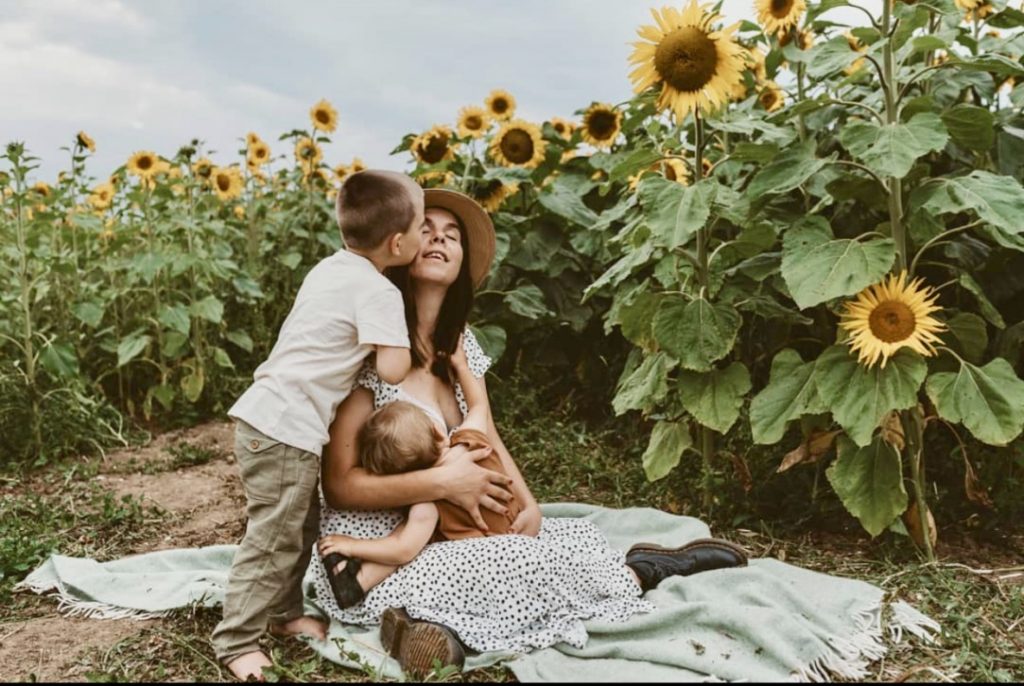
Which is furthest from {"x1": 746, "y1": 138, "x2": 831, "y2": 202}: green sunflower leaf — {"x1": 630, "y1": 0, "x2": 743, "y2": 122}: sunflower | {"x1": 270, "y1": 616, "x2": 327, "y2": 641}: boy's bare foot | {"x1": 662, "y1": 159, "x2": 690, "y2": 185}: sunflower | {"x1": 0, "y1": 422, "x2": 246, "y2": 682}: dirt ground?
{"x1": 0, "y1": 422, "x2": 246, "y2": 682}: dirt ground

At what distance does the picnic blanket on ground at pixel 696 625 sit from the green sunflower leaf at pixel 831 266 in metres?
0.85

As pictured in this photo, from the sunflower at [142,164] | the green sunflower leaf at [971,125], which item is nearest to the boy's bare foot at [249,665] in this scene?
the green sunflower leaf at [971,125]

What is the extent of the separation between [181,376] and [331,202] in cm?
187

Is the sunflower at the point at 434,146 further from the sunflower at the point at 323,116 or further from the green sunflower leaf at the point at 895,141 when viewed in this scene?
the green sunflower leaf at the point at 895,141

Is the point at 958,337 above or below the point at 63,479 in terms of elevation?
above

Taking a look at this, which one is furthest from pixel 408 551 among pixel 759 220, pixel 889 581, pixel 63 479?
pixel 63 479

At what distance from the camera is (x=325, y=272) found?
8.83 feet

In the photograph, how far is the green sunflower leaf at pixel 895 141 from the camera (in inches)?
113

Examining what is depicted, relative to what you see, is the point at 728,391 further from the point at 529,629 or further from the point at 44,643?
the point at 44,643

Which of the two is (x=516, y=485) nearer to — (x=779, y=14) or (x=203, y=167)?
(x=779, y=14)

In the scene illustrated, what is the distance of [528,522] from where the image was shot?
3.11m

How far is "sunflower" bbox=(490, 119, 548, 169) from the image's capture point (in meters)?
4.96

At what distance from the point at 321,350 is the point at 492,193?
2.39 m

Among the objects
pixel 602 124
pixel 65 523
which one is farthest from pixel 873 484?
pixel 65 523
